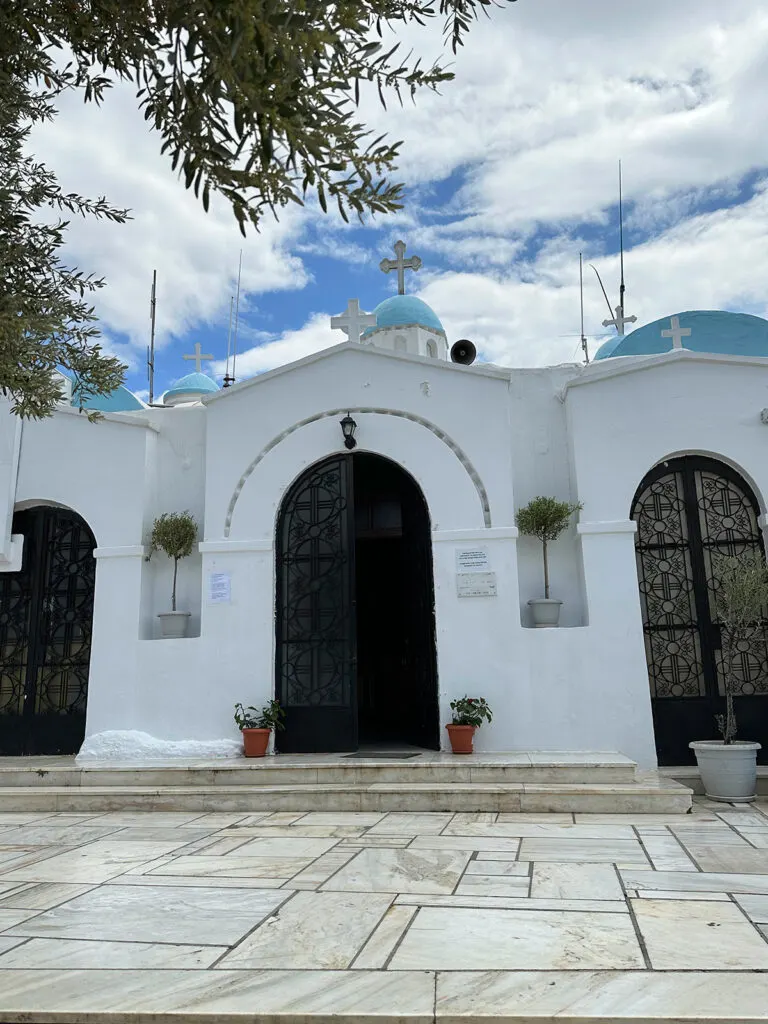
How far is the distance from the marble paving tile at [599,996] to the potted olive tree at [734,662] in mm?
4148

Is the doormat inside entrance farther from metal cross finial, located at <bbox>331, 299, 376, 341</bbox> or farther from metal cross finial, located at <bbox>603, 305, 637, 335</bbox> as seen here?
metal cross finial, located at <bbox>603, 305, 637, 335</bbox>

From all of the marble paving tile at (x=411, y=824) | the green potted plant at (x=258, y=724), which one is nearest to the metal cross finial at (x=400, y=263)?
the green potted plant at (x=258, y=724)

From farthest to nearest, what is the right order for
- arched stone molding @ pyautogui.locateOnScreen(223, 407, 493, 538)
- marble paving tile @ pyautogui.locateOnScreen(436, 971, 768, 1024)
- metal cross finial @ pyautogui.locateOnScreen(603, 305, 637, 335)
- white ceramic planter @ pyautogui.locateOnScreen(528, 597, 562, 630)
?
metal cross finial @ pyautogui.locateOnScreen(603, 305, 637, 335) → arched stone molding @ pyautogui.locateOnScreen(223, 407, 493, 538) → white ceramic planter @ pyautogui.locateOnScreen(528, 597, 562, 630) → marble paving tile @ pyautogui.locateOnScreen(436, 971, 768, 1024)

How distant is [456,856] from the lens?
4863 millimetres

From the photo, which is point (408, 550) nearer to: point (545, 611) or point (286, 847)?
point (545, 611)

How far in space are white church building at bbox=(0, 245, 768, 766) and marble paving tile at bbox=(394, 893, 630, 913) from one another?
365cm

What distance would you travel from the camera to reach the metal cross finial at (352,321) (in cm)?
930

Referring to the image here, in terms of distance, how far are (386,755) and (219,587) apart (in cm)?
234

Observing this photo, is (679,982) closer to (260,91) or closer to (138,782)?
(260,91)

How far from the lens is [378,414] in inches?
332

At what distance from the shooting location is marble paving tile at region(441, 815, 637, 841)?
17.7 ft

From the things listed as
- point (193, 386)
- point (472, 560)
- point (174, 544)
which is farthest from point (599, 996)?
point (193, 386)

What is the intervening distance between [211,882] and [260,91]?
151 inches

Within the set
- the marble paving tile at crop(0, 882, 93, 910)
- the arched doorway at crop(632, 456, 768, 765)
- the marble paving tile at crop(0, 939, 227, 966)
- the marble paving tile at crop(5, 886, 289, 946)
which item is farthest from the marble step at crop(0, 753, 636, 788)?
the marble paving tile at crop(0, 939, 227, 966)
